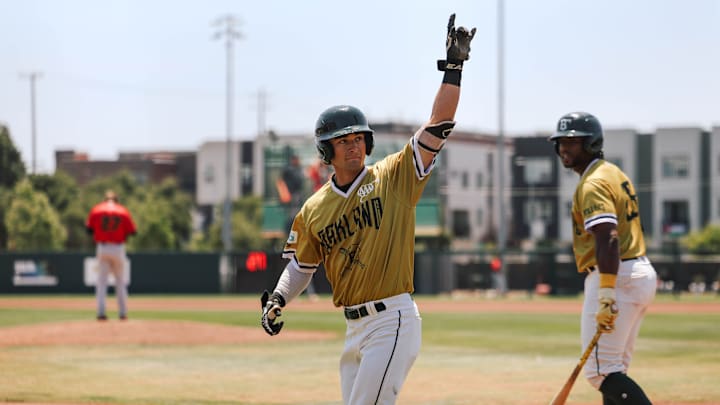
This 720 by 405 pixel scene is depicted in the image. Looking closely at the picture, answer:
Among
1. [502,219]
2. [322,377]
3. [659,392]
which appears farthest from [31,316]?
[502,219]

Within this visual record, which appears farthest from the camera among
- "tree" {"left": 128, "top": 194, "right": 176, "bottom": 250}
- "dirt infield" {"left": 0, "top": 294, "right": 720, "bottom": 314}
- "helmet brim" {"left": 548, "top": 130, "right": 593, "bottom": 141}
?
"tree" {"left": 128, "top": 194, "right": 176, "bottom": 250}

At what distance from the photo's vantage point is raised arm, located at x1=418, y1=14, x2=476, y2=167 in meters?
5.95

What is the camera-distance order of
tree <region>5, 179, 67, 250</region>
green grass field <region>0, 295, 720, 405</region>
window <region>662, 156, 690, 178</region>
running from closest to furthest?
1. green grass field <region>0, 295, 720, 405</region>
2. tree <region>5, 179, 67, 250</region>
3. window <region>662, 156, 690, 178</region>

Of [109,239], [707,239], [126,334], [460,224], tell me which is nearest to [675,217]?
[707,239]

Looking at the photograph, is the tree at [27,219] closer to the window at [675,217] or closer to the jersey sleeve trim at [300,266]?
the window at [675,217]

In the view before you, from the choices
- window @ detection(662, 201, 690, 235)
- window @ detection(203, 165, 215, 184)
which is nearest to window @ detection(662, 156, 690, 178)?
window @ detection(662, 201, 690, 235)

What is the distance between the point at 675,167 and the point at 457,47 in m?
63.2

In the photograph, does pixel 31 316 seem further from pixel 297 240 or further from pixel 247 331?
pixel 297 240

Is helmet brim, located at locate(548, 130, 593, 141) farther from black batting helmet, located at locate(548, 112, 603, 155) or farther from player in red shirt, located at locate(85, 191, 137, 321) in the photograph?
player in red shirt, located at locate(85, 191, 137, 321)

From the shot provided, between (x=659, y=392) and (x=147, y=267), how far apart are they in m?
30.0

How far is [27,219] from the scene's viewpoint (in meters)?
54.1

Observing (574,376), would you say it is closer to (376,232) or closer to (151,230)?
(376,232)

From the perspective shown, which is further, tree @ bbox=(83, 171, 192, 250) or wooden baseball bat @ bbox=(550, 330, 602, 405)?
tree @ bbox=(83, 171, 192, 250)

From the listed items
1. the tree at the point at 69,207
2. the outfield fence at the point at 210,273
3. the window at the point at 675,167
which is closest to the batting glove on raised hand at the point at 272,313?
the outfield fence at the point at 210,273
